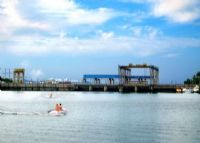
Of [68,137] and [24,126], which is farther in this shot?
A: [24,126]

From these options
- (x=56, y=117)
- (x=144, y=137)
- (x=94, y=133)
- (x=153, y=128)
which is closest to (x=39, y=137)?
(x=94, y=133)

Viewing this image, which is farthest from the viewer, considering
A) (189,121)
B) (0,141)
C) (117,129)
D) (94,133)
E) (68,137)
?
(189,121)

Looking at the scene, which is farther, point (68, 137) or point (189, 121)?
point (189, 121)

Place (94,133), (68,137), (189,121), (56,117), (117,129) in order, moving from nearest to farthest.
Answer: (68,137) < (94,133) < (117,129) < (189,121) < (56,117)

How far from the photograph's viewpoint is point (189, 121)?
58.7m

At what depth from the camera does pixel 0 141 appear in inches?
1564

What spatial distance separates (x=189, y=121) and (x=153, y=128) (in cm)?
1023

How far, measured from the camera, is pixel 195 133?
45844 millimetres

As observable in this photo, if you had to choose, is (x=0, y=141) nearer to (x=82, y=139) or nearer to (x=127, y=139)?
(x=82, y=139)

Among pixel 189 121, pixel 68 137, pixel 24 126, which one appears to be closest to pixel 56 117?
pixel 24 126

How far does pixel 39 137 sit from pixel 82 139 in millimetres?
3694

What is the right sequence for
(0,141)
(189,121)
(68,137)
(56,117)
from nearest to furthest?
(0,141)
(68,137)
(189,121)
(56,117)

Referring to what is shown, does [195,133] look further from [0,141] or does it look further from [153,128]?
[0,141]

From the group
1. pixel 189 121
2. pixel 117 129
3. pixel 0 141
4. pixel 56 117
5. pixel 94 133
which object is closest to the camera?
pixel 0 141
